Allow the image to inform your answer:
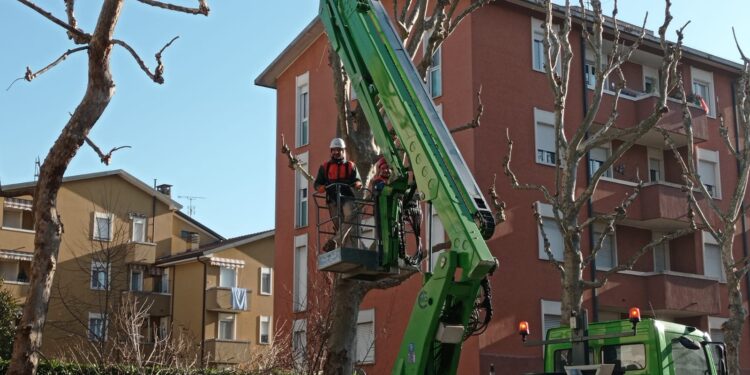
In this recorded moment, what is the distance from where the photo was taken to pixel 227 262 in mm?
55156

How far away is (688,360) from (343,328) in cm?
512

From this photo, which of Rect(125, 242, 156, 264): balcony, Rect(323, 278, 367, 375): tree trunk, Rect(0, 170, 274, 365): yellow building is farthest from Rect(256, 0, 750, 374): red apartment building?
Rect(125, 242, 156, 264): balcony

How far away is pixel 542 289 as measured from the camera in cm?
2933

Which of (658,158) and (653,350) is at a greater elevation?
(658,158)

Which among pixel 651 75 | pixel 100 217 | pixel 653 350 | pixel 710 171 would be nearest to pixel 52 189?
pixel 653 350

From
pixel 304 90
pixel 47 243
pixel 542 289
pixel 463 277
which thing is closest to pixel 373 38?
pixel 463 277

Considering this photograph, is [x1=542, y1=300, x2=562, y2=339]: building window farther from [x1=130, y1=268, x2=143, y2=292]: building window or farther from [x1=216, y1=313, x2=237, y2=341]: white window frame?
[x1=130, y1=268, x2=143, y2=292]: building window

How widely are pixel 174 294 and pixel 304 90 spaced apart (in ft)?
76.6

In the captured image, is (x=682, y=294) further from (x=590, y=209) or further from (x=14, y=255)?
(x=14, y=255)

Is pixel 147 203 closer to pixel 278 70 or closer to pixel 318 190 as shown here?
pixel 278 70

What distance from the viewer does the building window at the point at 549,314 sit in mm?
29094

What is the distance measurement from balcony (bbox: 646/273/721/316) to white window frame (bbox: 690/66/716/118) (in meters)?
6.40

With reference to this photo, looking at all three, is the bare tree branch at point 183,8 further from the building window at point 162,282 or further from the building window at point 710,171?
the building window at point 162,282

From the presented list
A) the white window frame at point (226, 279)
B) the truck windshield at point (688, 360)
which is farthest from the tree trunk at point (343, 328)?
the white window frame at point (226, 279)
